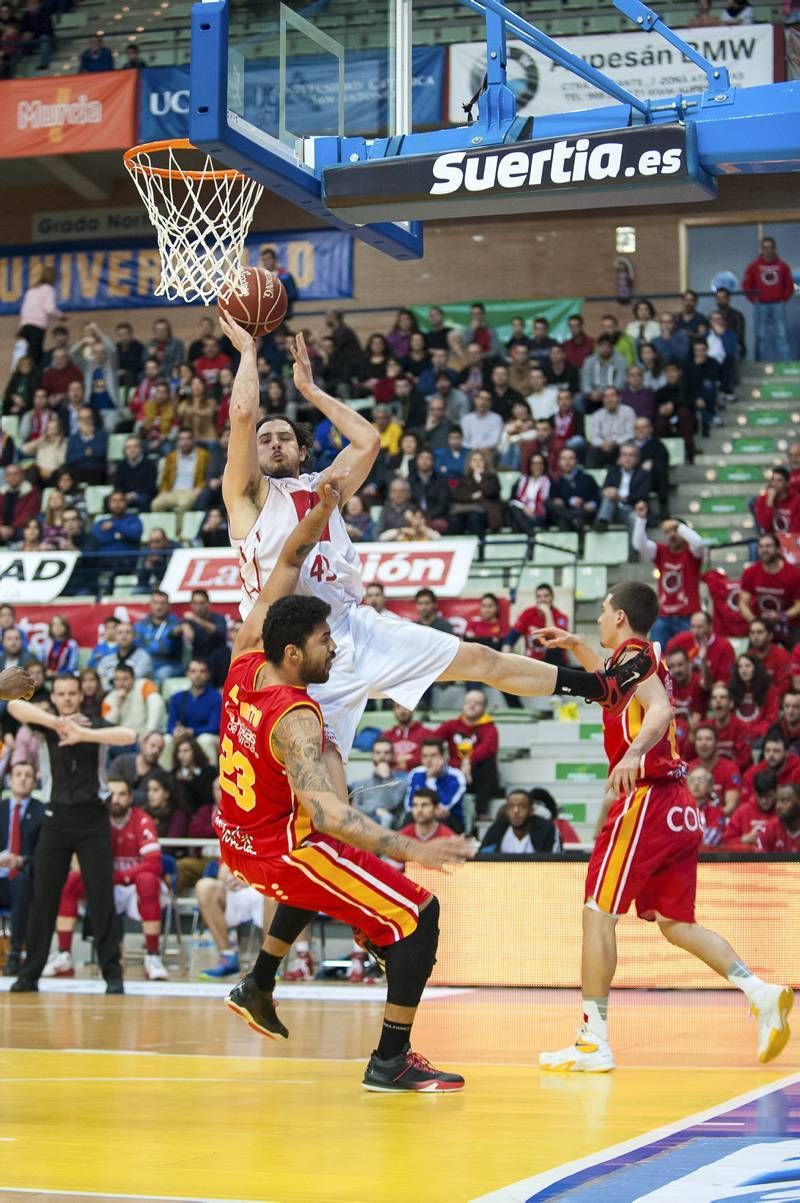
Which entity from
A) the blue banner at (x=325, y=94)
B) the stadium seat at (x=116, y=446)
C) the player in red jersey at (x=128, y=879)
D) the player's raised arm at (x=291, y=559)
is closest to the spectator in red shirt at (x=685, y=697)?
the player in red jersey at (x=128, y=879)

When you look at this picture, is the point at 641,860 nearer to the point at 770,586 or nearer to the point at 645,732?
the point at 645,732

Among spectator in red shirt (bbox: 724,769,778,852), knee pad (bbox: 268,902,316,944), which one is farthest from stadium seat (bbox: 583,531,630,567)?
knee pad (bbox: 268,902,316,944)

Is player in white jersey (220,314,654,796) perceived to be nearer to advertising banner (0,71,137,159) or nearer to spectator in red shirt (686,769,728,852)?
spectator in red shirt (686,769,728,852)

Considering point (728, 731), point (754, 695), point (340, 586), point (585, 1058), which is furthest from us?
point (754, 695)

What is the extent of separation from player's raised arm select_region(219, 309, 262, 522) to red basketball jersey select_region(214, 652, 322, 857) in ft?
3.29

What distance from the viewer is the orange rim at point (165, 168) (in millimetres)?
8250

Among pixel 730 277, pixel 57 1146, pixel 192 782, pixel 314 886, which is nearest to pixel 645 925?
pixel 192 782

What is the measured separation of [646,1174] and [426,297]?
68.2 ft

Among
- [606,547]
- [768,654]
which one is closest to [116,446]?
[606,547]

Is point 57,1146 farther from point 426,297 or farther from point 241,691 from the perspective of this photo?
point 426,297

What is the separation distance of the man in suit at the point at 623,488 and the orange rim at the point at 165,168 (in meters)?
9.07

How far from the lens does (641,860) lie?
723cm

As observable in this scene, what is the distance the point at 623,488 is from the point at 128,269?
32.8 ft

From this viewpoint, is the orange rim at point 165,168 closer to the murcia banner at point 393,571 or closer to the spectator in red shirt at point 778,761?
the spectator in red shirt at point 778,761
